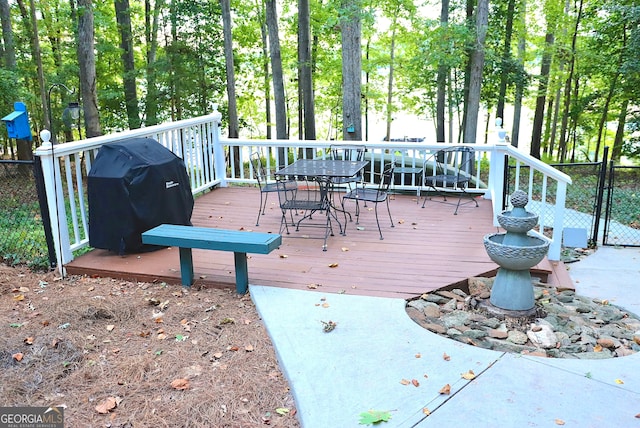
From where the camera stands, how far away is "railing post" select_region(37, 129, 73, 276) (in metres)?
3.96

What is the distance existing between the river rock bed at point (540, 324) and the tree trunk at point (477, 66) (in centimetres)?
748

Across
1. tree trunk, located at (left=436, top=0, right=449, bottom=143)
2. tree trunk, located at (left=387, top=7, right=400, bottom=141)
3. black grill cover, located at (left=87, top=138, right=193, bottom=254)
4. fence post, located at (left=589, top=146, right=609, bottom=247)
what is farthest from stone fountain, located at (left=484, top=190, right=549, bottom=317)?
tree trunk, located at (left=387, top=7, right=400, bottom=141)

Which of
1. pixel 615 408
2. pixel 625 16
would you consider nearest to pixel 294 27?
pixel 625 16

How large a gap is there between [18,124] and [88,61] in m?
4.33

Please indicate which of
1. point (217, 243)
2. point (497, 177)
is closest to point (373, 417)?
point (217, 243)

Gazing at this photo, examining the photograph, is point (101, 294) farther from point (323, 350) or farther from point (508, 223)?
point (508, 223)

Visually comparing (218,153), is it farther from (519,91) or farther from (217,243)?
(519,91)

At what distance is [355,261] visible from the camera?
14.2 feet

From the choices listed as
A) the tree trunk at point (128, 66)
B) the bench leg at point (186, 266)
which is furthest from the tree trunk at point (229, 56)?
the bench leg at point (186, 266)

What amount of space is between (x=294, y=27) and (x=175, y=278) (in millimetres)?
14546

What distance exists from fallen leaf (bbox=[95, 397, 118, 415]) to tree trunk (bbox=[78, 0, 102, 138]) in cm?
665

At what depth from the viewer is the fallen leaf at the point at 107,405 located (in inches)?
95.5

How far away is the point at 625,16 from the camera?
395 inches

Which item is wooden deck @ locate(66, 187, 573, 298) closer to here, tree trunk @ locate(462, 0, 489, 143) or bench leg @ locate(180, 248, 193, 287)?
bench leg @ locate(180, 248, 193, 287)
